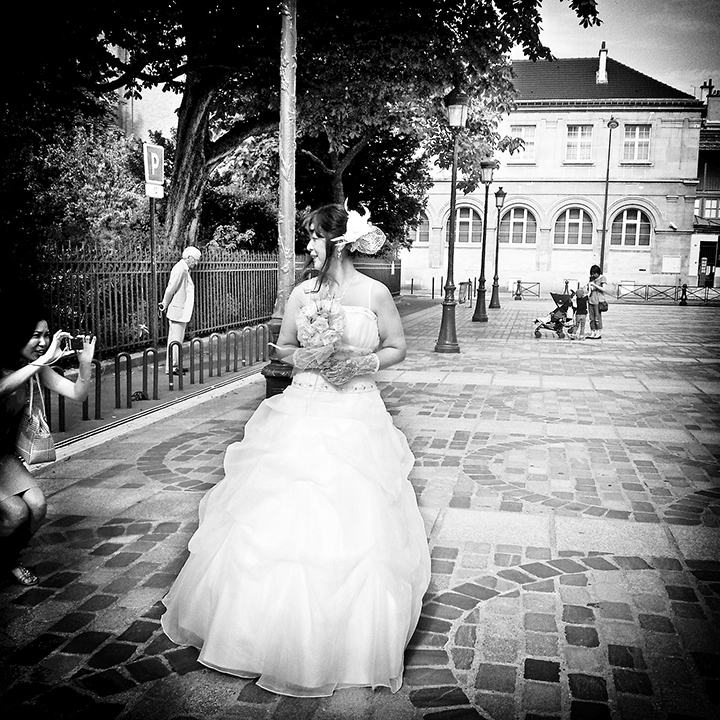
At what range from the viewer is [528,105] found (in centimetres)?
4622

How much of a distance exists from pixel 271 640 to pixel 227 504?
66 centimetres

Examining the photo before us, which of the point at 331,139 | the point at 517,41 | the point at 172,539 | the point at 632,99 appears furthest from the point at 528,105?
the point at 172,539

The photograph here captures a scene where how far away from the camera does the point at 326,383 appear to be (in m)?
3.57

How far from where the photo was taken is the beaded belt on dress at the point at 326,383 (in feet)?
11.7

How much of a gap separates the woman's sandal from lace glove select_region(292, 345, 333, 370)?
1983 mm

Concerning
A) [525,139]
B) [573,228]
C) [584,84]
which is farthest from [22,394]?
[584,84]

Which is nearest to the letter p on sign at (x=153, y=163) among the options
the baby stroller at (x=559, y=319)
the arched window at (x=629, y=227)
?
the baby stroller at (x=559, y=319)

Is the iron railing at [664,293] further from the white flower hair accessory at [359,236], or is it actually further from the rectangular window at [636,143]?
the white flower hair accessory at [359,236]

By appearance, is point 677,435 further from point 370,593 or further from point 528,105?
point 528,105

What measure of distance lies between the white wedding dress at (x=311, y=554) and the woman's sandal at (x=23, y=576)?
1016mm

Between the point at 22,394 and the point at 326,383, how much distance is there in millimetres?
1662

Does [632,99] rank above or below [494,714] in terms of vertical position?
above

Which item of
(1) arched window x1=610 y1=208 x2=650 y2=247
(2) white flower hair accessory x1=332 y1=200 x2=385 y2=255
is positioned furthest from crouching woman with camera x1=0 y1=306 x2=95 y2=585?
(1) arched window x1=610 y1=208 x2=650 y2=247

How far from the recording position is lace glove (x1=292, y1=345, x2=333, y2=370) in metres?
3.44
